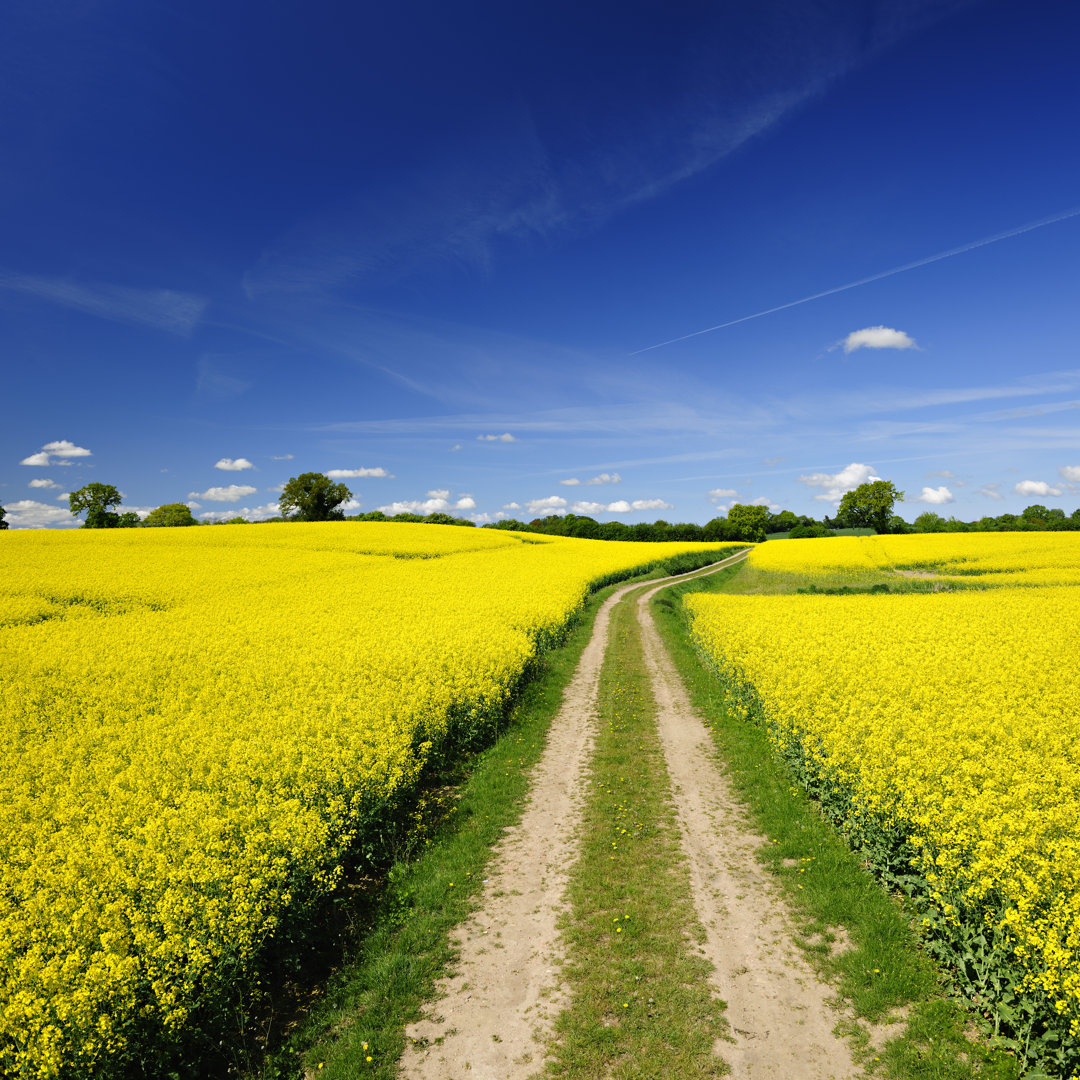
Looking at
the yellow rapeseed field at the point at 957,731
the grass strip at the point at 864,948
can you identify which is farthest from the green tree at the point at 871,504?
the grass strip at the point at 864,948

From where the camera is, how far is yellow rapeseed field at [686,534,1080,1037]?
614 centimetres

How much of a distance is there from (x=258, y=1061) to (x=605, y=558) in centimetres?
5202

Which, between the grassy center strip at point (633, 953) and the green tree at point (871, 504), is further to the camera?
the green tree at point (871, 504)

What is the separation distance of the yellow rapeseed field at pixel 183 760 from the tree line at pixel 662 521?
51.8 meters

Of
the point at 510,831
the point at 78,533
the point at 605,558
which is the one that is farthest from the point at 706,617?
the point at 78,533

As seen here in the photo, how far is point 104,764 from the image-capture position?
9.61 metres

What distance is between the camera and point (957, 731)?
10.1m

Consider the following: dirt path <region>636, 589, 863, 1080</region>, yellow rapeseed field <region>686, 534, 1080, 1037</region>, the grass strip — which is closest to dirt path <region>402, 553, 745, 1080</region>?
dirt path <region>636, 589, 863, 1080</region>

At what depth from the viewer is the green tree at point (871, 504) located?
109 metres

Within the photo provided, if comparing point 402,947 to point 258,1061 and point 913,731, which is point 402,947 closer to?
point 258,1061

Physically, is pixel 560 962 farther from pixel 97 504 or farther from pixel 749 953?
pixel 97 504

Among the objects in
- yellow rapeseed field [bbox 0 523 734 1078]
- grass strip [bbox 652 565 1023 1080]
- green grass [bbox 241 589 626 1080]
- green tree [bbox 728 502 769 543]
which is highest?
green tree [bbox 728 502 769 543]

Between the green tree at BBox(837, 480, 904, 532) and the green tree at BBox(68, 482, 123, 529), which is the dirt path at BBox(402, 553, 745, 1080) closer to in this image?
the green tree at BBox(68, 482, 123, 529)

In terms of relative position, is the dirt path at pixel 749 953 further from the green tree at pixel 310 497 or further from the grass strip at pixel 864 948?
the green tree at pixel 310 497
